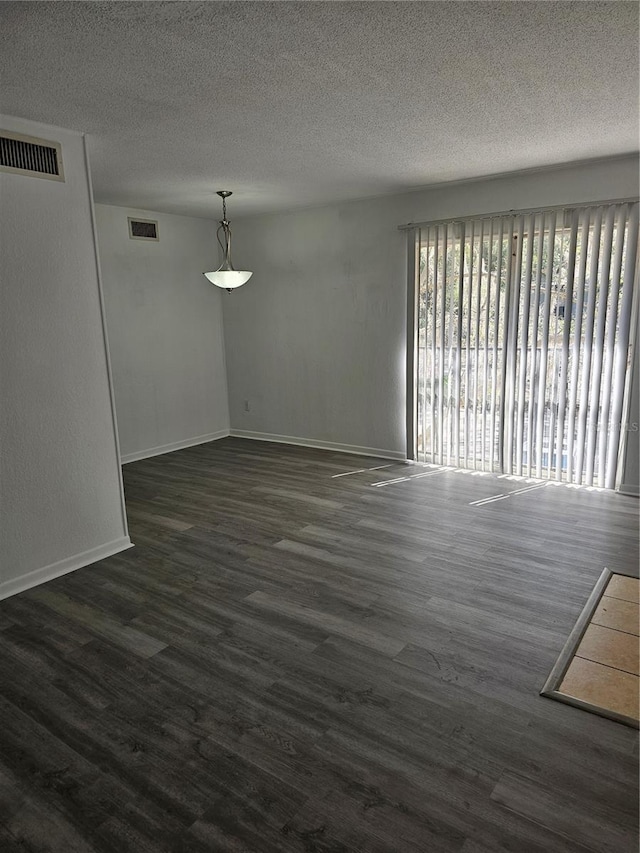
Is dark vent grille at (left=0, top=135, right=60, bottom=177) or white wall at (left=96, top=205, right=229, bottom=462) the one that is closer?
dark vent grille at (left=0, top=135, right=60, bottom=177)

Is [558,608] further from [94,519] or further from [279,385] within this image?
[279,385]

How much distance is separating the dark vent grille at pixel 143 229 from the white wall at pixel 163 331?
5cm

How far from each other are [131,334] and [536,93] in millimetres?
4465

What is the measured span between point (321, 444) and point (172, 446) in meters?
1.73

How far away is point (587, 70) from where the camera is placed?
101 inches

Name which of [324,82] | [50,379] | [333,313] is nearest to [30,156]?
[50,379]

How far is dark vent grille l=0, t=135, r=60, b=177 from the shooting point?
9.98 feet

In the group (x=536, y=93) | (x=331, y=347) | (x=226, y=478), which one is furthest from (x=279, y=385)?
(x=536, y=93)

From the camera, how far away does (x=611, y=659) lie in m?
2.50

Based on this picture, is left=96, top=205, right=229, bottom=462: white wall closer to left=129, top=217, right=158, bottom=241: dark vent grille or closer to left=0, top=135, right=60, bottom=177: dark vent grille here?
left=129, top=217, right=158, bottom=241: dark vent grille

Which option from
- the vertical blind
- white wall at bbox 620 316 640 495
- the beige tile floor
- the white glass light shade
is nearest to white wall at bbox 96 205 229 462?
the white glass light shade

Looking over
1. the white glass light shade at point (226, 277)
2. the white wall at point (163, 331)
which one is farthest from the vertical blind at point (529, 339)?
the white wall at point (163, 331)

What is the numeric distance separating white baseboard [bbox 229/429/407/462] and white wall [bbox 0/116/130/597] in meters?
3.02

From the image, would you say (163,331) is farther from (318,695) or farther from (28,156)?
(318,695)
